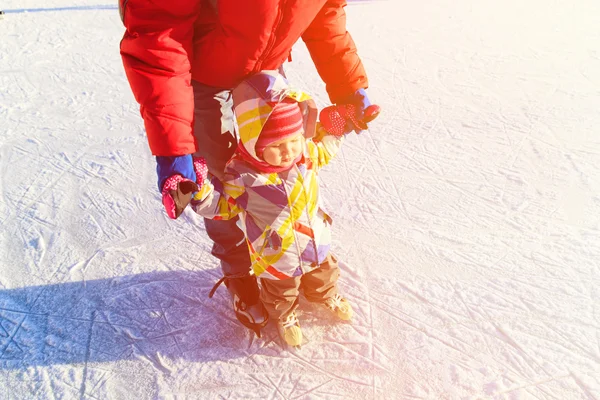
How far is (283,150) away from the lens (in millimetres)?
1620

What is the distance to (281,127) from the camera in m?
1.58

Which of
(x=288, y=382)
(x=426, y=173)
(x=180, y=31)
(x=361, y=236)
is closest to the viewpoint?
(x=180, y=31)

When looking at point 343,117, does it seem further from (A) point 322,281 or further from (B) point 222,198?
(A) point 322,281

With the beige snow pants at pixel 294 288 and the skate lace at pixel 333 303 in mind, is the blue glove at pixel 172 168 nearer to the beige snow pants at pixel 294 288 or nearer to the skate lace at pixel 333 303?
the beige snow pants at pixel 294 288

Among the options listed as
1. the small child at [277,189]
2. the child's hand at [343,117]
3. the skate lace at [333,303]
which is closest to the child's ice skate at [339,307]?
the skate lace at [333,303]

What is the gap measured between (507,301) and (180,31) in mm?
1757

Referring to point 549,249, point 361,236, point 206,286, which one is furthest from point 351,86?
point 549,249

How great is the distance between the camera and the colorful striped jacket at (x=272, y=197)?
1561 millimetres

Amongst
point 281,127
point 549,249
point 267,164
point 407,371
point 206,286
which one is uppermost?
point 281,127

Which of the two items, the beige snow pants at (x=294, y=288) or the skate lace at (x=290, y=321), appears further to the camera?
the skate lace at (x=290, y=321)

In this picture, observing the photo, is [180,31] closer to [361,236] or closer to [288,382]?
[288,382]

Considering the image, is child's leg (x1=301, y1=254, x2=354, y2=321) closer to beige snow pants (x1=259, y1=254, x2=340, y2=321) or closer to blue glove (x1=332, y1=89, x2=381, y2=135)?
beige snow pants (x1=259, y1=254, x2=340, y2=321)

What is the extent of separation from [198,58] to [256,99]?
0.75ft

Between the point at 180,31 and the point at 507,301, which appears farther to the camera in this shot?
A: the point at 507,301
